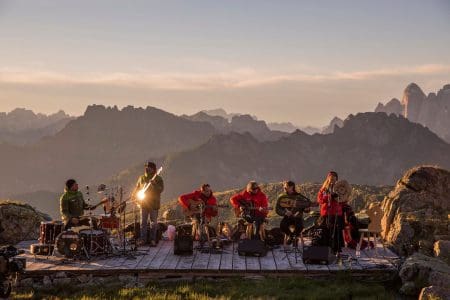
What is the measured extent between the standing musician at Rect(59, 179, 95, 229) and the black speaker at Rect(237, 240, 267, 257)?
14.6ft

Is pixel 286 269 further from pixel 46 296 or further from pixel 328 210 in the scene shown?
pixel 46 296

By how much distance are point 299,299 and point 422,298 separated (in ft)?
8.26

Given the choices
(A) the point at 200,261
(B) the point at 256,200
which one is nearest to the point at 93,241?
(A) the point at 200,261

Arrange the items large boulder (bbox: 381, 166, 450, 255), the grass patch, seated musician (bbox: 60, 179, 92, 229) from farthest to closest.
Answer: large boulder (bbox: 381, 166, 450, 255), seated musician (bbox: 60, 179, 92, 229), the grass patch

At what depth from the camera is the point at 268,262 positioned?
15523 mm

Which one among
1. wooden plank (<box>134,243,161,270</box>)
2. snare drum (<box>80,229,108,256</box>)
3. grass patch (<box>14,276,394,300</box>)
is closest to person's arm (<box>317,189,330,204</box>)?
grass patch (<box>14,276,394,300</box>)

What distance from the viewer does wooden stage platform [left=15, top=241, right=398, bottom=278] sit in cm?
1456

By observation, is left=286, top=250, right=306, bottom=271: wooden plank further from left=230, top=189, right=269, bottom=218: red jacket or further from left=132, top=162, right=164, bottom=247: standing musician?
Answer: left=132, top=162, right=164, bottom=247: standing musician

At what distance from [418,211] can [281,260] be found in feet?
23.8

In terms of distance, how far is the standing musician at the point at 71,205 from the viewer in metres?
16.5

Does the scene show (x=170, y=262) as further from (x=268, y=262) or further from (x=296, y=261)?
(x=296, y=261)

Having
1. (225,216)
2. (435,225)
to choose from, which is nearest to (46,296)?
(435,225)

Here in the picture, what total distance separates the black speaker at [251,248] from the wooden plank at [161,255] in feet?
7.02

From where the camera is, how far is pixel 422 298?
11.9 m
